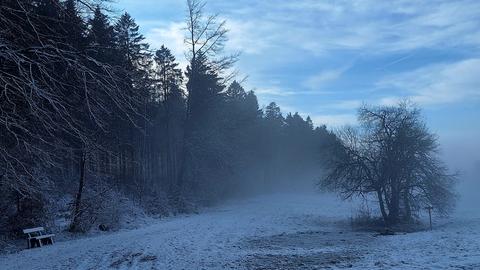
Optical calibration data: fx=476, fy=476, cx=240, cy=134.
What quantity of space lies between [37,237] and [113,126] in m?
13.4

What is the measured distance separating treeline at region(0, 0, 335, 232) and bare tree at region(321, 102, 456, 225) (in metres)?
4.12

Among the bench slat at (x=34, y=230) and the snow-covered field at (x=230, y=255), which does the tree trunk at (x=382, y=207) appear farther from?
the bench slat at (x=34, y=230)

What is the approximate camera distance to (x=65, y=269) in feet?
45.4

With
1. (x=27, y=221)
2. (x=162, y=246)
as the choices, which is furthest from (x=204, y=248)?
(x=27, y=221)

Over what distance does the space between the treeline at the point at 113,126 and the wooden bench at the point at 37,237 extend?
0.78 metres

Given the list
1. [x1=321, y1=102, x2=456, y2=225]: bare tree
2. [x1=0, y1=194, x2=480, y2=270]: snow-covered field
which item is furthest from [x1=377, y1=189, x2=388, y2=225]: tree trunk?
[x1=0, y1=194, x2=480, y2=270]: snow-covered field

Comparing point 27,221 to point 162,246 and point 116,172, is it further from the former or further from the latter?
point 116,172

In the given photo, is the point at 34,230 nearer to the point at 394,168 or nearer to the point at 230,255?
the point at 230,255

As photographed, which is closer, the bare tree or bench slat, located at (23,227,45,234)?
bench slat, located at (23,227,45,234)

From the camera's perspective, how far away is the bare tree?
1442 inches

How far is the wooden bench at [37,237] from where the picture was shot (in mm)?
20297

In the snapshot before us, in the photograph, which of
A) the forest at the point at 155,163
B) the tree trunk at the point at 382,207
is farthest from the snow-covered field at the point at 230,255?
the tree trunk at the point at 382,207

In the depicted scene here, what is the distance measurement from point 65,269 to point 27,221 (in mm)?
9284

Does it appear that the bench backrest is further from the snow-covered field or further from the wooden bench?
the snow-covered field
